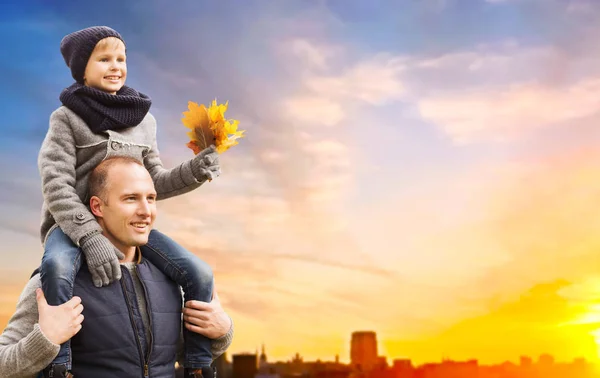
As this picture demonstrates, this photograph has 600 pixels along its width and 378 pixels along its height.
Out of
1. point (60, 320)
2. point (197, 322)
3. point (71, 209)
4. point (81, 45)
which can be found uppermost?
point (81, 45)

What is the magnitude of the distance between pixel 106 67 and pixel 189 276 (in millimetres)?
1724

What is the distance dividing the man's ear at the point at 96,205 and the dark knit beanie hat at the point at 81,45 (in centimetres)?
100

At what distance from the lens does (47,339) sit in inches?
220

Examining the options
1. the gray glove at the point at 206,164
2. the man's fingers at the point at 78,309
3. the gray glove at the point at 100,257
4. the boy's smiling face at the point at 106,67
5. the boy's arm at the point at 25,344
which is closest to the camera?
the boy's arm at the point at 25,344

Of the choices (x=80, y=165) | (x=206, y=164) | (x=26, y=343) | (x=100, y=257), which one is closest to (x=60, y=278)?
(x=100, y=257)

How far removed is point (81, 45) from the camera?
629 centimetres

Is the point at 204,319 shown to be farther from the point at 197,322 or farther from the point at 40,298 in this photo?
the point at 40,298

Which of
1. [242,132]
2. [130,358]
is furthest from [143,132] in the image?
[130,358]

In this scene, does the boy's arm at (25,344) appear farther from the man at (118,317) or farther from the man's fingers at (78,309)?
the man's fingers at (78,309)

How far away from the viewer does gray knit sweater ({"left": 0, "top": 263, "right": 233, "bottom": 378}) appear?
560 centimetres

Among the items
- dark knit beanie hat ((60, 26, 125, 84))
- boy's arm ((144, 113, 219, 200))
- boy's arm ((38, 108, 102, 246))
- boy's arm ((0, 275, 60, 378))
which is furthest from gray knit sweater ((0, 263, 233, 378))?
dark knit beanie hat ((60, 26, 125, 84))

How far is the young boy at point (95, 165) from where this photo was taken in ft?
19.1

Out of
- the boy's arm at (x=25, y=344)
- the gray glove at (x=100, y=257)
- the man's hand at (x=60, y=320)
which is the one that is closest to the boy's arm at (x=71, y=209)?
the gray glove at (x=100, y=257)

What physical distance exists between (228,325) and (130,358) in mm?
857
